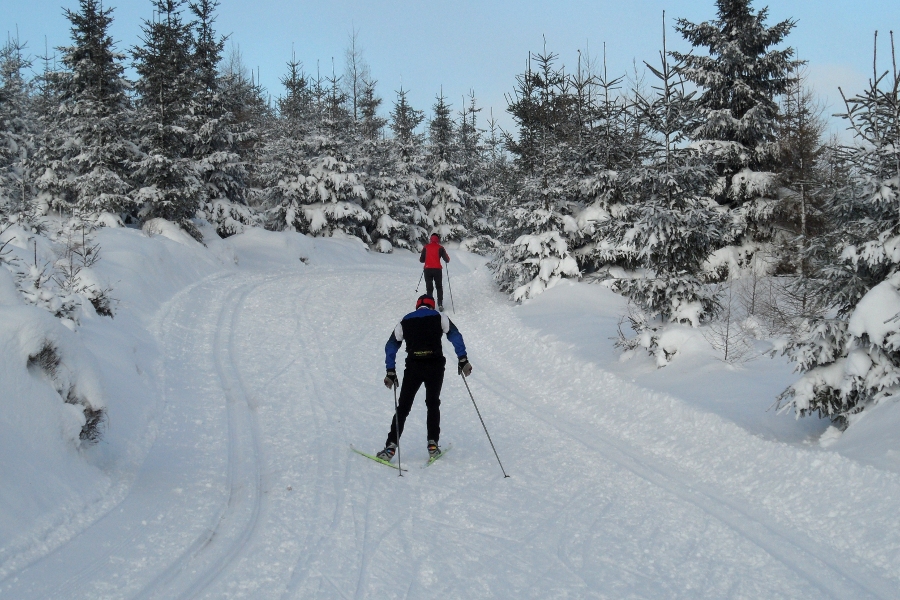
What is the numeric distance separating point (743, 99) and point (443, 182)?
19443mm

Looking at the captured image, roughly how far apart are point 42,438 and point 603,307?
42.4 feet

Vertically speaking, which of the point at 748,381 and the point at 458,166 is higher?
the point at 458,166

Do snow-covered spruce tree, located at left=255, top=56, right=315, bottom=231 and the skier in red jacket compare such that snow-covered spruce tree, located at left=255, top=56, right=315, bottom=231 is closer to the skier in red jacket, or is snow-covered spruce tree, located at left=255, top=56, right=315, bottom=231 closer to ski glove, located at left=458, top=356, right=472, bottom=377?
the skier in red jacket

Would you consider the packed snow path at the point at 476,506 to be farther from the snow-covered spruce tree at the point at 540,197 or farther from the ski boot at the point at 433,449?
the snow-covered spruce tree at the point at 540,197

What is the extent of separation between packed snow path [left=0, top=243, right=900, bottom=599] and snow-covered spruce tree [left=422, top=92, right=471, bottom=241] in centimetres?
2642

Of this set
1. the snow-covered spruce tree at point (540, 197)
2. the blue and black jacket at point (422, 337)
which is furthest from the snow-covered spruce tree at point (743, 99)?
the blue and black jacket at point (422, 337)

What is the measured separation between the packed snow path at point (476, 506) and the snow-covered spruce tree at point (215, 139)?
17132 millimetres

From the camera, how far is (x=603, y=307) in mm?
16156

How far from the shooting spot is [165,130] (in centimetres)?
2086

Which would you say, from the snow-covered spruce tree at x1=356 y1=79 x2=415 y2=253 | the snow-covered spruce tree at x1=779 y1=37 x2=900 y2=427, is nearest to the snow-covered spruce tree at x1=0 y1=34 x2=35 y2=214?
the snow-covered spruce tree at x1=356 y1=79 x2=415 y2=253

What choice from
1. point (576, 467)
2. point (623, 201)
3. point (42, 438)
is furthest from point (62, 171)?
point (576, 467)

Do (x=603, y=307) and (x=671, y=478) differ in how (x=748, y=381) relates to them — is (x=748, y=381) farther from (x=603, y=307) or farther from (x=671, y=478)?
(x=603, y=307)

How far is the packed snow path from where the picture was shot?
4.66m

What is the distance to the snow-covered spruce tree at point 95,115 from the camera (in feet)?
70.2
